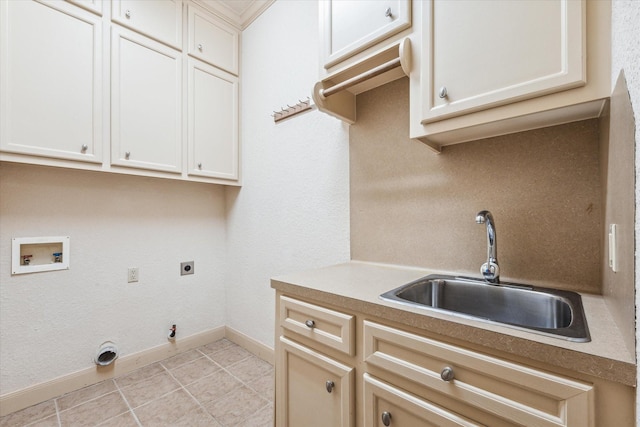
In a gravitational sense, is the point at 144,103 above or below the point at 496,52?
above

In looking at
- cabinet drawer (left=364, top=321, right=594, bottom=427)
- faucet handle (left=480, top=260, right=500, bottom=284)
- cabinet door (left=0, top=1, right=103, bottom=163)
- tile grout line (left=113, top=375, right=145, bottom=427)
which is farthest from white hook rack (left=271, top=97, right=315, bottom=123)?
tile grout line (left=113, top=375, right=145, bottom=427)

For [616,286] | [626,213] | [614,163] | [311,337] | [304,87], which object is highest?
[304,87]

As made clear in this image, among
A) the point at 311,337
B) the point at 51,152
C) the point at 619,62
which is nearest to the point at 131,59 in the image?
the point at 51,152

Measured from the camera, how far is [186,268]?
8.00 ft

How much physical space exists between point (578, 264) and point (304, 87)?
177cm

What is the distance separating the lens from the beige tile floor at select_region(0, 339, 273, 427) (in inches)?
62.9

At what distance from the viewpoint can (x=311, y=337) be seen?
108 cm

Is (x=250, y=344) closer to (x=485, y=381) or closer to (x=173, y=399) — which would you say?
(x=173, y=399)

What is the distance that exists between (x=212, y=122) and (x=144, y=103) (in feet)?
1.63

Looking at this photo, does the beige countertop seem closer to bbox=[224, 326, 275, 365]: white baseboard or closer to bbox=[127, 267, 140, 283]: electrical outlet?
bbox=[224, 326, 275, 365]: white baseboard

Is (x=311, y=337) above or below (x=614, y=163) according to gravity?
below

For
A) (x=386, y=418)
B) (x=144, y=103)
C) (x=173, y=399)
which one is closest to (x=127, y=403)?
(x=173, y=399)

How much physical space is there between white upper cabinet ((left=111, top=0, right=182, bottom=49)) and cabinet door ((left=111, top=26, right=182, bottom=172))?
56mm

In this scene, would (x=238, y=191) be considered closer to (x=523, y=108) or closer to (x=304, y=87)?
(x=304, y=87)
